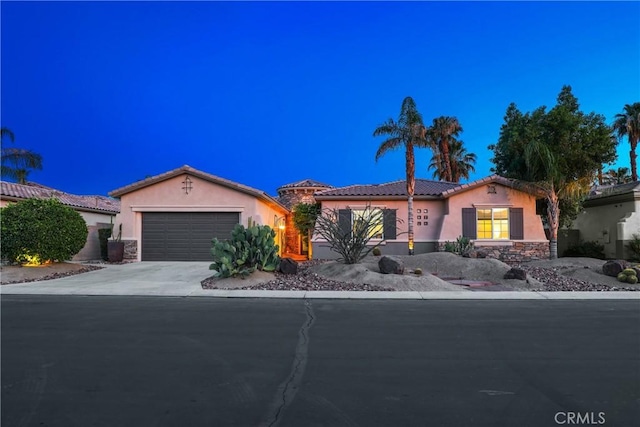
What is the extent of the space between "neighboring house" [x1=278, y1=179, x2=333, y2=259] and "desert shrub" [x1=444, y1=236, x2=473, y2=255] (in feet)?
36.7

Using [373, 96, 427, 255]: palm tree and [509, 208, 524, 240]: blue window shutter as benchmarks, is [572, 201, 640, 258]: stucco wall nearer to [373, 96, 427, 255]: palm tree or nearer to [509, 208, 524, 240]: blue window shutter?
[509, 208, 524, 240]: blue window shutter

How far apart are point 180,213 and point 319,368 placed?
1769 cm

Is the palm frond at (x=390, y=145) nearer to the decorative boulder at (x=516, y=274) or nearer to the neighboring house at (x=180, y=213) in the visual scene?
the neighboring house at (x=180, y=213)

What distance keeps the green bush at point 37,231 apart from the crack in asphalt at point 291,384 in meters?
12.9

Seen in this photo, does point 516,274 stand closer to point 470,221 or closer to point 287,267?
point 287,267

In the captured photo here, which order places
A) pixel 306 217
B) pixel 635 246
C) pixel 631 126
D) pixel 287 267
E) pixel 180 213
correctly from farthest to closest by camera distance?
pixel 631 126, pixel 306 217, pixel 180 213, pixel 635 246, pixel 287 267

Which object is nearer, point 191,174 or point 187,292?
point 187,292

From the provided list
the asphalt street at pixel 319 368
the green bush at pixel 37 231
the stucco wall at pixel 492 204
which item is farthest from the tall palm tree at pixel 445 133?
the asphalt street at pixel 319 368

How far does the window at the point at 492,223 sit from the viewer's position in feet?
72.6

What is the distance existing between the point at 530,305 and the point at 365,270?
17.7ft

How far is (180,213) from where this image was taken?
70.7ft

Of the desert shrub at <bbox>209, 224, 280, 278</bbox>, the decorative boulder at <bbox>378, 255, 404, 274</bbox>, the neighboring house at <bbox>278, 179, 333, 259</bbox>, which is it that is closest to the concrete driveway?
the desert shrub at <bbox>209, 224, 280, 278</bbox>

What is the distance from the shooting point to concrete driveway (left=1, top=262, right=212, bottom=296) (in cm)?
1217

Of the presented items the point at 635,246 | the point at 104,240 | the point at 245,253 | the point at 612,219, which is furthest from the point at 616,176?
the point at 104,240
